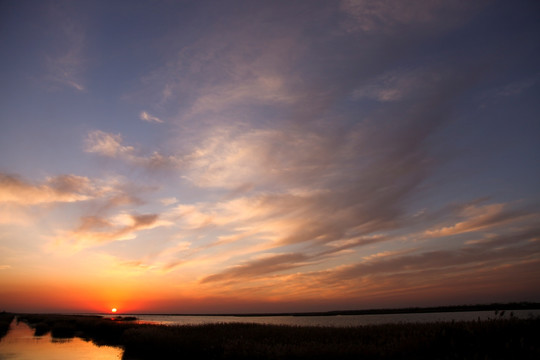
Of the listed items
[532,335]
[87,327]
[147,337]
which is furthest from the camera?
[87,327]

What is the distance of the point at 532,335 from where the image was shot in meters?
14.1

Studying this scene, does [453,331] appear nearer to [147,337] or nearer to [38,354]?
[147,337]

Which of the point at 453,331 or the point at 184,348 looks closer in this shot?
the point at 453,331

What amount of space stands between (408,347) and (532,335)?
5.15m

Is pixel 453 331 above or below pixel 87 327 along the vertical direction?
above

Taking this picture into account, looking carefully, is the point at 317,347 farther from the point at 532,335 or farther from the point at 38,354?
the point at 38,354

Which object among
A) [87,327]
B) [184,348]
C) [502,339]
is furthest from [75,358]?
[87,327]

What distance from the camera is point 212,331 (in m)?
27.8

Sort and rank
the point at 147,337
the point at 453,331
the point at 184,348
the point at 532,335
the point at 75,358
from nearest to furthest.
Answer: the point at 532,335, the point at 453,331, the point at 184,348, the point at 75,358, the point at 147,337

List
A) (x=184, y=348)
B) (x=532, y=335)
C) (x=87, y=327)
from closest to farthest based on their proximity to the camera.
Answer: (x=532, y=335) → (x=184, y=348) → (x=87, y=327)

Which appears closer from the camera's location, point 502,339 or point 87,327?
point 502,339

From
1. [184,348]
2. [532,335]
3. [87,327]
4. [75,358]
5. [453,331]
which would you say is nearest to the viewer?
[532,335]

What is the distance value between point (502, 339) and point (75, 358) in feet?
89.5

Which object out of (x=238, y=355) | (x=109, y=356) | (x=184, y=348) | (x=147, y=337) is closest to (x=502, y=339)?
(x=238, y=355)
